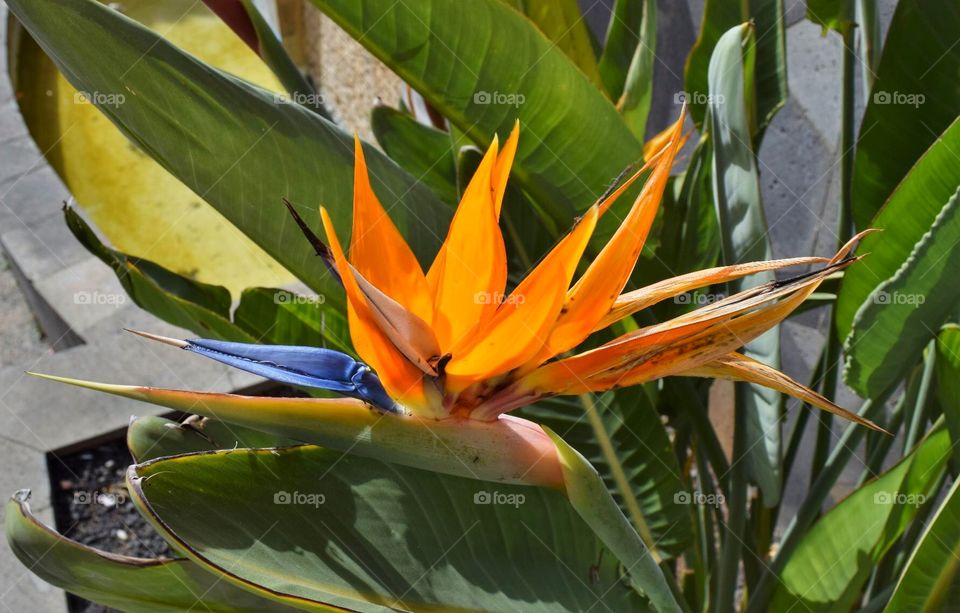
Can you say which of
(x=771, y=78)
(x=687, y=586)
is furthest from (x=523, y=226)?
(x=687, y=586)

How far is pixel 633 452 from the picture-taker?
76 cm

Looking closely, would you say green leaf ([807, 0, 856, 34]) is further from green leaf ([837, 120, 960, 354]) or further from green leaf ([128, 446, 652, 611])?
green leaf ([128, 446, 652, 611])

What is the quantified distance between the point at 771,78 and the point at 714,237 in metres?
0.18

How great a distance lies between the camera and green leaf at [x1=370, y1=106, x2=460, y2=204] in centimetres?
81

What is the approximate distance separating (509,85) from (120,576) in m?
0.39

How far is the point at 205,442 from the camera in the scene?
58 centimetres

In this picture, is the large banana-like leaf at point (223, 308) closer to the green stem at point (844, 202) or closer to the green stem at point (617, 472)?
the green stem at point (617, 472)

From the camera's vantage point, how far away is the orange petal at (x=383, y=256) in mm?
413
